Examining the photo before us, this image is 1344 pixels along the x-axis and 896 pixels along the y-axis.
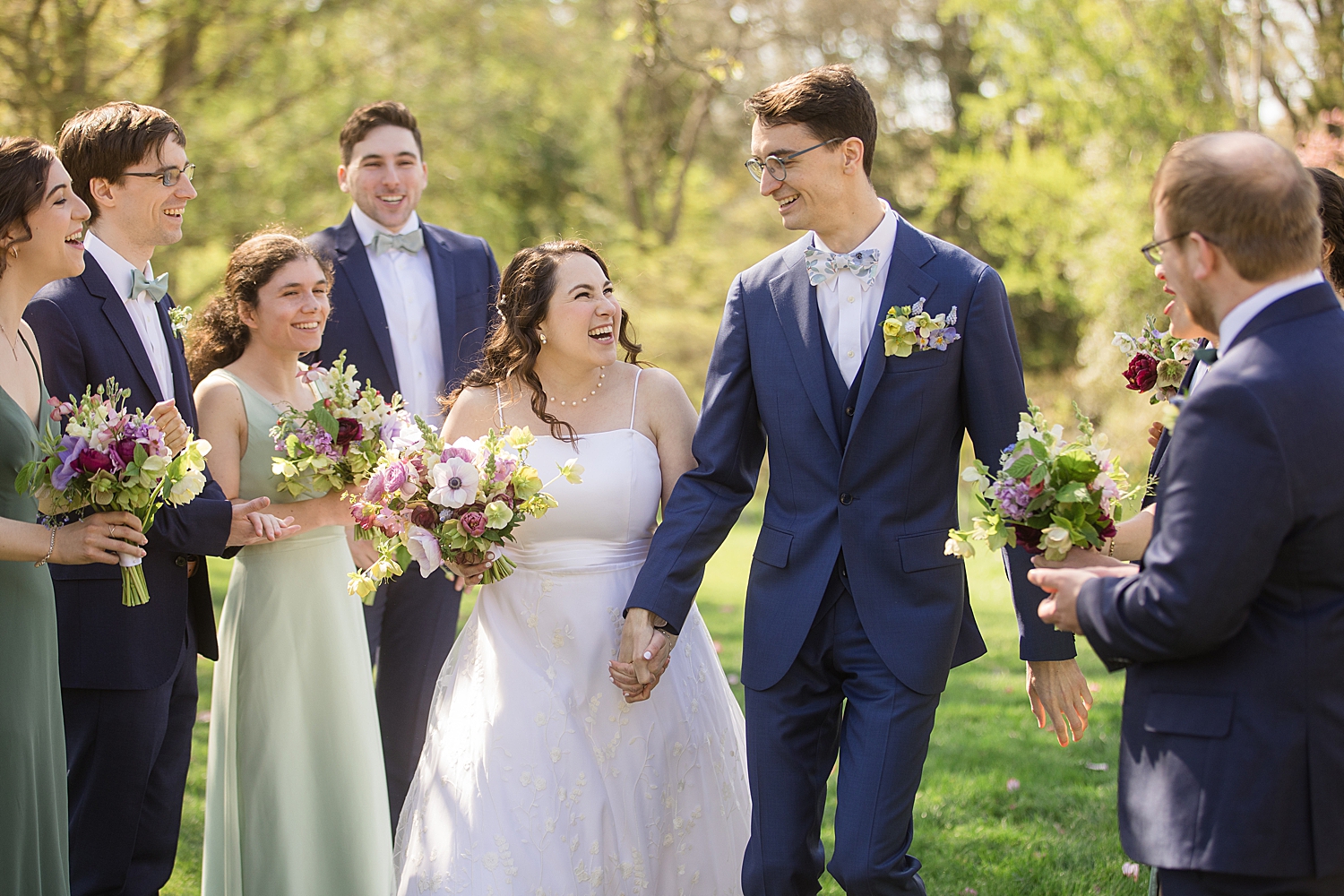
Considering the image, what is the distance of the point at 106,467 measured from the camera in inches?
134

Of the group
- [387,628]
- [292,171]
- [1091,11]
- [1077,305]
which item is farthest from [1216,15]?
[387,628]

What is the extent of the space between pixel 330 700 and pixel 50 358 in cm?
157

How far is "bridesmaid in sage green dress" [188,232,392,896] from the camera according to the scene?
4516 mm

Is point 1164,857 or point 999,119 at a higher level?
point 999,119

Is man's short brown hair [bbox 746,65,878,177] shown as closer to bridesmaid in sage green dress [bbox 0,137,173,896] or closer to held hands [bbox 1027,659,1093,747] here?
held hands [bbox 1027,659,1093,747]

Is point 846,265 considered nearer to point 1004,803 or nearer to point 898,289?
point 898,289

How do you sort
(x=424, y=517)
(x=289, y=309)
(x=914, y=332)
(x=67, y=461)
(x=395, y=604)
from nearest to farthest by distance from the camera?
(x=67, y=461) < (x=914, y=332) < (x=424, y=517) < (x=289, y=309) < (x=395, y=604)

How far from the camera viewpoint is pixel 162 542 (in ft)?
13.3

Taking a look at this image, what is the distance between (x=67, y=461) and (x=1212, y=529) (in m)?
2.85

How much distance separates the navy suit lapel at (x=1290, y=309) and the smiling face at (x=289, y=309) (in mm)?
3438

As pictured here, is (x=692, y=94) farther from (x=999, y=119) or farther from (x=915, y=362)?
(x=915, y=362)

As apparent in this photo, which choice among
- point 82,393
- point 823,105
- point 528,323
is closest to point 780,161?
point 823,105

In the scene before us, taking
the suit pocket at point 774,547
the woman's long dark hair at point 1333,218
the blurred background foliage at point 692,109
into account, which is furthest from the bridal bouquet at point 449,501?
the blurred background foliage at point 692,109

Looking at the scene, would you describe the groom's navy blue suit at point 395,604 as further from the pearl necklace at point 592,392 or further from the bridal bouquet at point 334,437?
the pearl necklace at point 592,392
